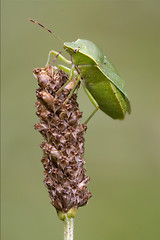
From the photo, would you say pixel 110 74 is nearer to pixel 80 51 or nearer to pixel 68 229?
pixel 80 51

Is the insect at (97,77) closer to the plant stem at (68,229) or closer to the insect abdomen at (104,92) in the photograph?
the insect abdomen at (104,92)

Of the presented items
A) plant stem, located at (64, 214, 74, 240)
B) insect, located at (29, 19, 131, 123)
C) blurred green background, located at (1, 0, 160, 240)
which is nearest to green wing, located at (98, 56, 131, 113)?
insect, located at (29, 19, 131, 123)

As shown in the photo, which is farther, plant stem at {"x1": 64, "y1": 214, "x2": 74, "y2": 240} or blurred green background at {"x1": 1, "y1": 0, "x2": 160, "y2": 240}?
blurred green background at {"x1": 1, "y1": 0, "x2": 160, "y2": 240}

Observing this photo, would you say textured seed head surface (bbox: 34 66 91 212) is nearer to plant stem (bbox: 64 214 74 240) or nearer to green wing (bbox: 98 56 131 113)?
plant stem (bbox: 64 214 74 240)

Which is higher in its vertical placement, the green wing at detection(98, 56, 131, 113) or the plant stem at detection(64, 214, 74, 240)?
the green wing at detection(98, 56, 131, 113)

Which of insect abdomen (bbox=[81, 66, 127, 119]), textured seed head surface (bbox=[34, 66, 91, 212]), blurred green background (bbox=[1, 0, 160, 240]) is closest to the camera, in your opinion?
textured seed head surface (bbox=[34, 66, 91, 212])

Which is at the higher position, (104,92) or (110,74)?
(110,74)

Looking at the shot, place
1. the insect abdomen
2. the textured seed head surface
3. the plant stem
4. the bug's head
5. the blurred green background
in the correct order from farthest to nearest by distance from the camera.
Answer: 1. the blurred green background
2. the insect abdomen
3. the bug's head
4. the textured seed head surface
5. the plant stem

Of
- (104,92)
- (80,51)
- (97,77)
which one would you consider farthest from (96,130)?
(80,51)
